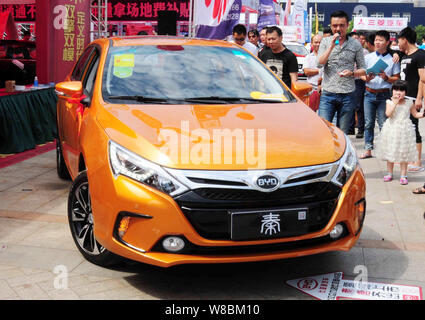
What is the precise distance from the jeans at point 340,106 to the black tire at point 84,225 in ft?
14.0

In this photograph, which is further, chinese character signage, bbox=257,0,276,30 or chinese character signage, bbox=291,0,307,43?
chinese character signage, bbox=291,0,307,43

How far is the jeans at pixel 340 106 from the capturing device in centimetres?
756

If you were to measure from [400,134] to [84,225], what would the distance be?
433 centimetres

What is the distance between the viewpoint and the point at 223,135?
144 inches

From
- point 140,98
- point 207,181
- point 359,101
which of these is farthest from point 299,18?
point 207,181

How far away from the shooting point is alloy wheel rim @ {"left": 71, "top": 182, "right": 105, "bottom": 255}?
4109mm

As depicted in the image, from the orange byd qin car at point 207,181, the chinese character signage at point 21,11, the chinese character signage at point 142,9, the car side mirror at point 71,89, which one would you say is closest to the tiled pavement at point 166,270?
the orange byd qin car at point 207,181

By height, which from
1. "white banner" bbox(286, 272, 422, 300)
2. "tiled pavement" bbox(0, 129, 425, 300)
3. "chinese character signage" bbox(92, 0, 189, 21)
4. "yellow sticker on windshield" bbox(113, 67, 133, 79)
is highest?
"chinese character signage" bbox(92, 0, 189, 21)

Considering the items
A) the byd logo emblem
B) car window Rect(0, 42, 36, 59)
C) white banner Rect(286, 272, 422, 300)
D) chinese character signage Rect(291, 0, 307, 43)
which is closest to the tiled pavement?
white banner Rect(286, 272, 422, 300)

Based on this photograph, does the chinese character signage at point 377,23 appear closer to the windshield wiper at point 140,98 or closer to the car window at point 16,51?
the car window at point 16,51

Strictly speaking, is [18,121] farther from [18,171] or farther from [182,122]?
[182,122]

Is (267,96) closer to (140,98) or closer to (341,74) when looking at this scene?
(140,98)

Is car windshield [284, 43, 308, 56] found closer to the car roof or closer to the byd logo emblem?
the car roof
